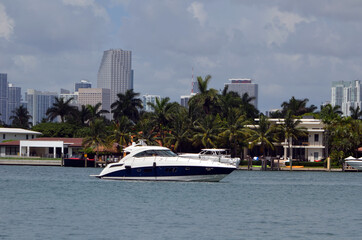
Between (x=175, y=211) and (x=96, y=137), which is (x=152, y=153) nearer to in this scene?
(x=175, y=211)

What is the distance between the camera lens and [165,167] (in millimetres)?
66938

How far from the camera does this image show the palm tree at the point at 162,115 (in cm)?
11988

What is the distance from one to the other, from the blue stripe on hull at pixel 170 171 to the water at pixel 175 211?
1087mm

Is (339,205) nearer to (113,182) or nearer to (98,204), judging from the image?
(98,204)

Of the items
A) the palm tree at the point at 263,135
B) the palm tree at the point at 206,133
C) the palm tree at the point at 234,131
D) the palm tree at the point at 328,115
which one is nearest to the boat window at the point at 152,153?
the palm tree at the point at 206,133

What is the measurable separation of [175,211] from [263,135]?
75.3m

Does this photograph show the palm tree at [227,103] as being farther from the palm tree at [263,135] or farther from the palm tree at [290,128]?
the palm tree at [290,128]

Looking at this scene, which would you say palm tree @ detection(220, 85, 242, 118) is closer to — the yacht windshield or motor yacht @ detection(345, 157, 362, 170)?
motor yacht @ detection(345, 157, 362, 170)

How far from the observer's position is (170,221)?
134ft

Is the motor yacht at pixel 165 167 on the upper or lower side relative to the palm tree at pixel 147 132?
lower

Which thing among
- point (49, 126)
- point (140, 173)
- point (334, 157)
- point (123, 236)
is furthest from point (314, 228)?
point (49, 126)

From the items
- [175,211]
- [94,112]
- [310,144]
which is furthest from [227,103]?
[175,211]

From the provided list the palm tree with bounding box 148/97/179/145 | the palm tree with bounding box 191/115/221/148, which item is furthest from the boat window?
the palm tree with bounding box 148/97/179/145

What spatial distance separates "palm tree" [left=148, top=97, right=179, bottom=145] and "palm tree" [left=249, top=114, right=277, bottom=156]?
14.8 m
